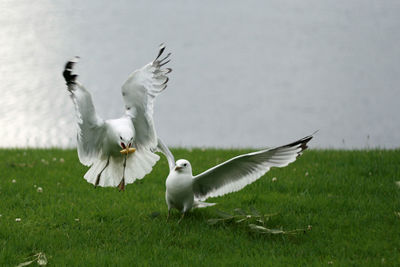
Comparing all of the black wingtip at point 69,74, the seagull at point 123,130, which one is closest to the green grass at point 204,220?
the seagull at point 123,130

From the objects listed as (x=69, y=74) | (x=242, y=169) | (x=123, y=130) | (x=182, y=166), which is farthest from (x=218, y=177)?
(x=69, y=74)

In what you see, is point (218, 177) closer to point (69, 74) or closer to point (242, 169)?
point (242, 169)

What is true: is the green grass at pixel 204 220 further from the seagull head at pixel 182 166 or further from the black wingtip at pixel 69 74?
the black wingtip at pixel 69 74

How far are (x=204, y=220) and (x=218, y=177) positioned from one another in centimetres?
50

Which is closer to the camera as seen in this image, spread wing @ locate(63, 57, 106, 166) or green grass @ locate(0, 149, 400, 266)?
spread wing @ locate(63, 57, 106, 166)

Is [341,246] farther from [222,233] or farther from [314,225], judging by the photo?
[222,233]

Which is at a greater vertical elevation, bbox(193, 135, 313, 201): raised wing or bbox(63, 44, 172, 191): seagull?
bbox(63, 44, 172, 191): seagull

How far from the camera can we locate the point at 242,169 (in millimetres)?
5289

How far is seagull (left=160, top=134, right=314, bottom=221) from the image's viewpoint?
16.6 ft

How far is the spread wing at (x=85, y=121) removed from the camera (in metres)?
4.54

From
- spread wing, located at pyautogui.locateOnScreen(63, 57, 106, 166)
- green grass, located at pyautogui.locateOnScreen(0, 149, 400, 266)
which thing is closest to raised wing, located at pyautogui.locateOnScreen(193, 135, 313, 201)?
green grass, located at pyautogui.locateOnScreen(0, 149, 400, 266)

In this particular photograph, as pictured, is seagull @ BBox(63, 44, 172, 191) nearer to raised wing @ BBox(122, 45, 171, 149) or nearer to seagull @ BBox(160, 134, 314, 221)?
raised wing @ BBox(122, 45, 171, 149)

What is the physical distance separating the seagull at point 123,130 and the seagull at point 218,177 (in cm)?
34

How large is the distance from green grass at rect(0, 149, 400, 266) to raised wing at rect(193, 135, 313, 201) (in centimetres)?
35
